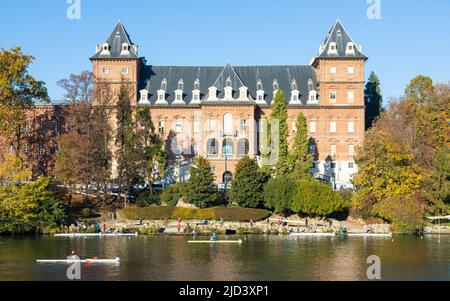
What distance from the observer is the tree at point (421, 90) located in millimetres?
84575

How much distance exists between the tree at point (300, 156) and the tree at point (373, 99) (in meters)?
20.1

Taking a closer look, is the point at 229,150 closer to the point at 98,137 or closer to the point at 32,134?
the point at 98,137

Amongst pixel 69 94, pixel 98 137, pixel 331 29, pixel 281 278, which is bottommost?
pixel 281 278

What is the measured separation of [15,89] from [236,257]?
1452 inches

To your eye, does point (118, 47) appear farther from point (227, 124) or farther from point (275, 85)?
point (275, 85)

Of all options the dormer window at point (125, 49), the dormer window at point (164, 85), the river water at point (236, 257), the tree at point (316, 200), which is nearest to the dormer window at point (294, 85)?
the dormer window at point (164, 85)

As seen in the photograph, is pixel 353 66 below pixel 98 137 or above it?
above

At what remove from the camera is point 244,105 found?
82688mm

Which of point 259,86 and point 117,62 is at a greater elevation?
point 117,62

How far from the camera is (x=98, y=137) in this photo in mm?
70438

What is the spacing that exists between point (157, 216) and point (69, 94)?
2012cm

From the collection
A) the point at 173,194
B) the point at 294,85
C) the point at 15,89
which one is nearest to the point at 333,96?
the point at 294,85

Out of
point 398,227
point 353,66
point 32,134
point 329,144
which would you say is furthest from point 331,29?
point 32,134

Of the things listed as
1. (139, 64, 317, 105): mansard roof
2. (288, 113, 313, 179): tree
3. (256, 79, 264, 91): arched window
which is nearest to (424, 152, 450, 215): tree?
(288, 113, 313, 179): tree
